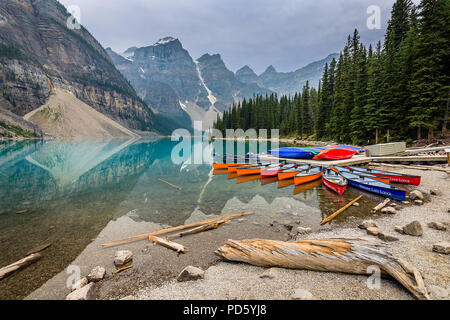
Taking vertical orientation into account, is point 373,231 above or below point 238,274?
above

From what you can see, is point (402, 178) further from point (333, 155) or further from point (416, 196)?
point (333, 155)

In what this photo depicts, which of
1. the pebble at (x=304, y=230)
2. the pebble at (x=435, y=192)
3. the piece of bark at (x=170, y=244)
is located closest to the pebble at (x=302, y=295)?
the piece of bark at (x=170, y=244)

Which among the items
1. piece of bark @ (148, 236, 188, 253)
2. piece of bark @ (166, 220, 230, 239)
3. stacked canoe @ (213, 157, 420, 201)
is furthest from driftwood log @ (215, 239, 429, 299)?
stacked canoe @ (213, 157, 420, 201)

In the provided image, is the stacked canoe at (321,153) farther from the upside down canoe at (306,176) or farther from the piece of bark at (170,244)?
the piece of bark at (170,244)

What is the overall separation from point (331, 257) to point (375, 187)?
995 centimetres

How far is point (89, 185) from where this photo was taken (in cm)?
1639

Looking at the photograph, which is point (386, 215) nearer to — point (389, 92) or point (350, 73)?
point (389, 92)

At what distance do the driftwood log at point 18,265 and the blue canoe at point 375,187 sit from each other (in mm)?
16332

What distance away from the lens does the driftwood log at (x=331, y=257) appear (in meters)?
3.71

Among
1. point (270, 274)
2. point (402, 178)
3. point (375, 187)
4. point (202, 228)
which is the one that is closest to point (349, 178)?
point (375, 187)

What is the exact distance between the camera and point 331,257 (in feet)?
14.4

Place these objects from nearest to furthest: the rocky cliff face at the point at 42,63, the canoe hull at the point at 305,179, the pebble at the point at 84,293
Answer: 1. the pebble at the point at 84,293
2. the canoe hull at the point at 305,179
3. the rocky cliff face at the point at 42,63

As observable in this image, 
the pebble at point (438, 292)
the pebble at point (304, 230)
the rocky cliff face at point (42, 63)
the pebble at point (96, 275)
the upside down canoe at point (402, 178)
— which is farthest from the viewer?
the rocky cliff face at point (42, 63)
